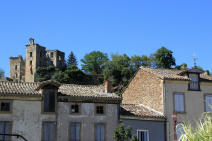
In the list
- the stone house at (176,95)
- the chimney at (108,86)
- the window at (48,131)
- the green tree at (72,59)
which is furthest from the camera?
the green tree at (72,59)

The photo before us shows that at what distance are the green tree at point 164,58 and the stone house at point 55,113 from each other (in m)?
46.5

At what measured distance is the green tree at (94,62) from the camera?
10425 cm

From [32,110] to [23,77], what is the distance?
93.7 meters

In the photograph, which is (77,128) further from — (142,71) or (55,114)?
(142,71)

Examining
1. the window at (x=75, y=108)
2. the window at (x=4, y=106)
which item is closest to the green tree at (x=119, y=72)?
the window at (x=75, y=108)

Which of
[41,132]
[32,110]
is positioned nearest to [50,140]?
[41,132]

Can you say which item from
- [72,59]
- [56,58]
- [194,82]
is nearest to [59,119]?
[194,82]

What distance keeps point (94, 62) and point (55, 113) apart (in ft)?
253

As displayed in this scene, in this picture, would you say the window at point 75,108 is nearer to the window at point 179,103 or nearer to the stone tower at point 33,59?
the window at point 179,103

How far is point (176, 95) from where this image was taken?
32.3 metres

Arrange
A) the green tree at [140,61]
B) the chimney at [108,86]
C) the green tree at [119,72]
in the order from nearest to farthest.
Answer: the chimney at [108,86] → the green tree at [119,72] → the green tree at [140,61]

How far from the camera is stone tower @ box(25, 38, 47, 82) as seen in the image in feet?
359

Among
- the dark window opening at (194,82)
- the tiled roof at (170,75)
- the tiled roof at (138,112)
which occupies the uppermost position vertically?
the tiled roof at (170,75)

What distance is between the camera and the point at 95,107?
29188 mm
